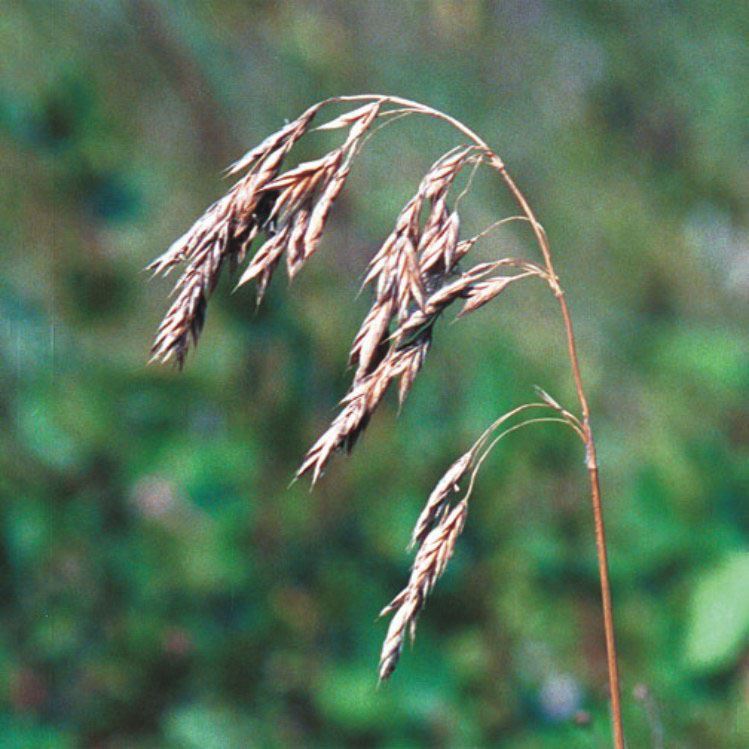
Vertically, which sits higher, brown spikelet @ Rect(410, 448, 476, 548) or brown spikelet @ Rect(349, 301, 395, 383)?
brown spikelet @ Rect(349, 301, 395, 383)

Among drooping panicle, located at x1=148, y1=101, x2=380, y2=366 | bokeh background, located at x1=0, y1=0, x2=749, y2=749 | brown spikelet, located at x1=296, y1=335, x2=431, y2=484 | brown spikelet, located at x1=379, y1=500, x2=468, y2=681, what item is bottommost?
bokeh background, located at x1=0, y1=0, x2=749, y2=749

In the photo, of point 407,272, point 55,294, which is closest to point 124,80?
point 55,294

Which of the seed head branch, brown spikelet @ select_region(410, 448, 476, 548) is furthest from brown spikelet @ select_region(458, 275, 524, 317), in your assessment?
brown spikelet @ select_region(410, 448, 476, 548)

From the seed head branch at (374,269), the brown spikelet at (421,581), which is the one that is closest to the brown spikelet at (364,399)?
the seed head branch at (374,269)

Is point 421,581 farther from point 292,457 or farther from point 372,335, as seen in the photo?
point 292,457

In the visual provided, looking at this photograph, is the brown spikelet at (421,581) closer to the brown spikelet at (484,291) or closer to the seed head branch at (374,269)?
the seed head branch at (374,269)

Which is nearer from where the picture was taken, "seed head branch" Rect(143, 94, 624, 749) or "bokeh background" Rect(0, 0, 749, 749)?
"seed head branch" Rect(143, 94, 624, 749)

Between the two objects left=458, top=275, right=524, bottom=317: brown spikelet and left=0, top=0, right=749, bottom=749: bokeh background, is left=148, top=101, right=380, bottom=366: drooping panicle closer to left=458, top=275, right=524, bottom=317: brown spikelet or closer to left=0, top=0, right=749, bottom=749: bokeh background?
left=458, top=275, right=524, bottom=317: brown spikelet

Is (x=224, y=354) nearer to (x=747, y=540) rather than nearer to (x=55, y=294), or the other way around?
(x=55, y=294)

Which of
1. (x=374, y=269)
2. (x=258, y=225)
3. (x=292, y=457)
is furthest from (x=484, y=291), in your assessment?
(x=292, y=457)
